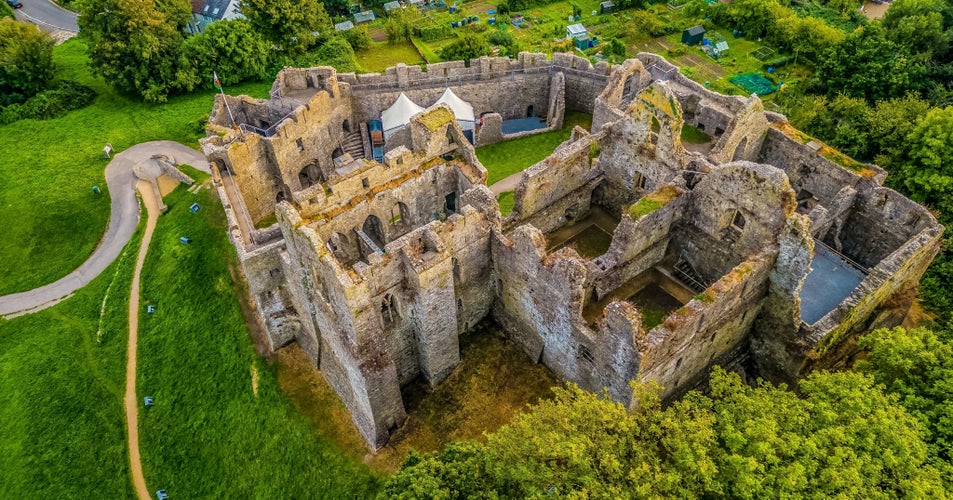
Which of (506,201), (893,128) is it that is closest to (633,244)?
(506,201)

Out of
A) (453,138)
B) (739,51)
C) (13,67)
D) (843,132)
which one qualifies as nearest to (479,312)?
(453,138)

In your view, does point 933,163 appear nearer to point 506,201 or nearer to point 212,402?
point 506,201

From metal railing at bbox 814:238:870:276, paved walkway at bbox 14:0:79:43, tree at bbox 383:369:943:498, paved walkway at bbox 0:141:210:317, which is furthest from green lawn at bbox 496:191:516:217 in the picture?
paved walkway at bbox 14:0:79:43

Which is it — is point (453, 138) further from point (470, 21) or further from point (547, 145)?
point (470, 21)

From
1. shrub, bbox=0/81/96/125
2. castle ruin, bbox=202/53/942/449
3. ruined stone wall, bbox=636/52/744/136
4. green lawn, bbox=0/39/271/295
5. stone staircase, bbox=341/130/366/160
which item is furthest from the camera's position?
shrub, bbox=0/81/96/125

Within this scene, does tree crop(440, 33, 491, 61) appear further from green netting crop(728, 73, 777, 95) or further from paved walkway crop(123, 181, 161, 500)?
paved walkway crop(123, 181, 161, 500)
